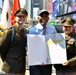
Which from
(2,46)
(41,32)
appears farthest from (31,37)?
(2,46)

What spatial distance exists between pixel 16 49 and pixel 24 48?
0.13 m

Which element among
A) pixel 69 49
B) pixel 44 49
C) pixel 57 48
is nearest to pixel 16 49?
pixel 44 49

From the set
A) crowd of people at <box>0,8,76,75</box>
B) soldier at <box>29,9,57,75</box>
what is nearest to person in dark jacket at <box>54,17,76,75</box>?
crowd of people at <box>0,8,76,75</box>

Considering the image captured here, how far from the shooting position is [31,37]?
16.0 feet

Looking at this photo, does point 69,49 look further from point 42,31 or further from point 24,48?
point 24,48

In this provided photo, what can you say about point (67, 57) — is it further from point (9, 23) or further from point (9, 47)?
point (9, 23)

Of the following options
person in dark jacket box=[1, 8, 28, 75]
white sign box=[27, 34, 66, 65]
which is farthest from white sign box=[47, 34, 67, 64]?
person in dark jacket box=[1, 8, 28, 75]

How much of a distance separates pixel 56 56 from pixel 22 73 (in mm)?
616

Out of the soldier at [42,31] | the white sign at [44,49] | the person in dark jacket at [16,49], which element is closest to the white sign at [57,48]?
the white sign at [44,49]

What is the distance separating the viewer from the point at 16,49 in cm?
480

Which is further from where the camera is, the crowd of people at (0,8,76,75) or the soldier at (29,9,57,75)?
the soldier at (29,9,57,75)

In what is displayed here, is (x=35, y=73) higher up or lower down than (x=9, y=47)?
lower down

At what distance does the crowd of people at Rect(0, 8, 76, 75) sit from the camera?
4.79 m

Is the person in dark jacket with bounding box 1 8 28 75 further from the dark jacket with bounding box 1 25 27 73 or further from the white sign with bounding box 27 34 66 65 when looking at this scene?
the white sign with bounding box 27 34 66 65
